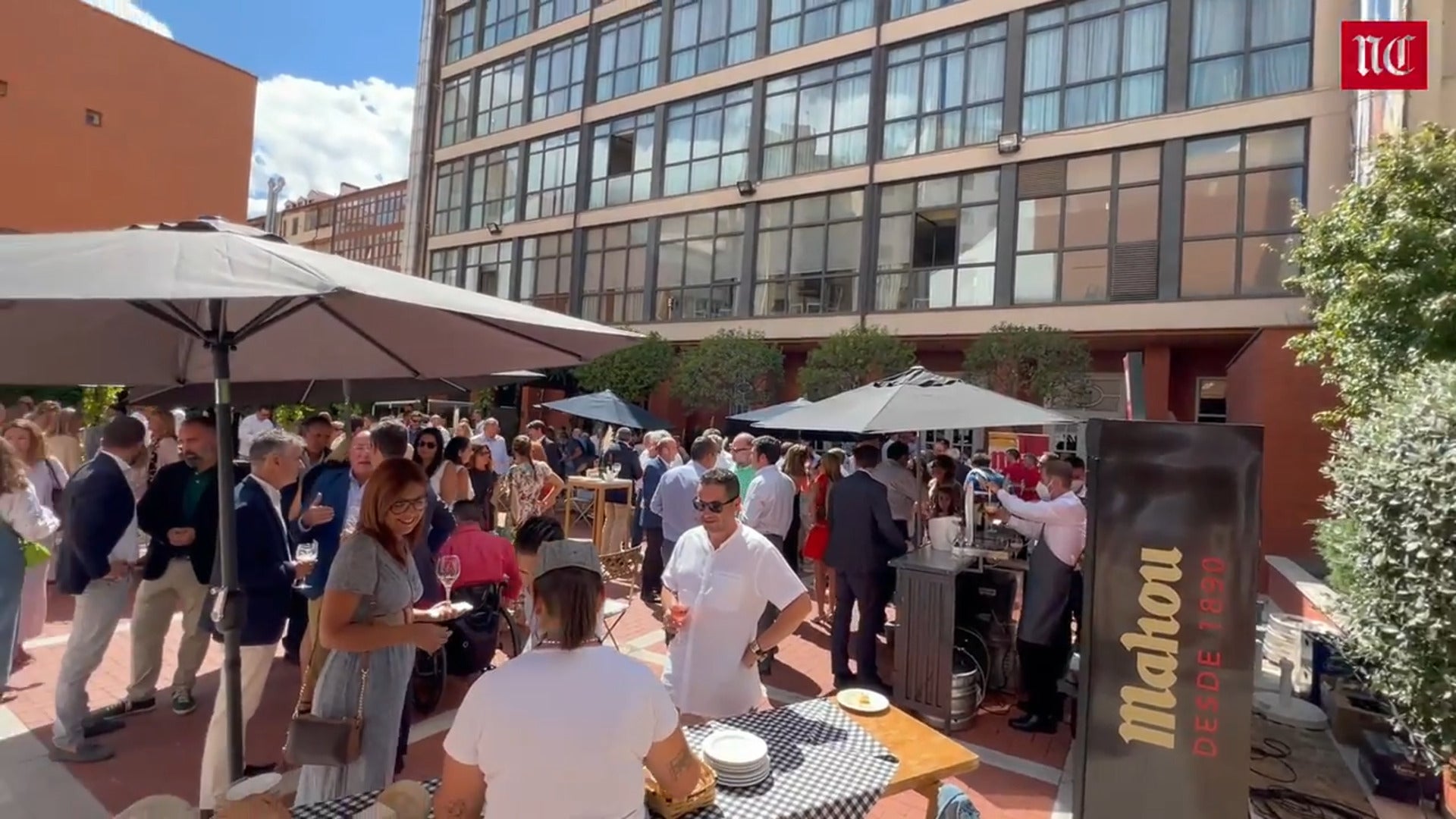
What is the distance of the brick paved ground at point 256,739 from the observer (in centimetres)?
383

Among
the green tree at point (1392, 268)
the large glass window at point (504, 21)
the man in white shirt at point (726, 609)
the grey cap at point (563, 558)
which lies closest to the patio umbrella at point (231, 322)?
the grey cap at point (563, 558)

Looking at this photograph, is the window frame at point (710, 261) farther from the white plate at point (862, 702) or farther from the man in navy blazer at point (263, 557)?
the white plate at point (862, 702)

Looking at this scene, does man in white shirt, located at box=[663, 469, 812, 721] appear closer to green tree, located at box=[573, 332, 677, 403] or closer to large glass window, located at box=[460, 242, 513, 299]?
green tree, located at box=[573, 332, 677, 403]

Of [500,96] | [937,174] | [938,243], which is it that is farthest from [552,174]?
[938,243]

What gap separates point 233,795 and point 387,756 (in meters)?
0.96

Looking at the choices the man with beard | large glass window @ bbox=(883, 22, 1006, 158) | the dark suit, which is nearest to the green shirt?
the man with beard

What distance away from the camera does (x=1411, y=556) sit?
11.2ft

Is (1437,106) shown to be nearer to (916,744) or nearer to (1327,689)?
(1327,689)

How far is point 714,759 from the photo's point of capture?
2.40 metres

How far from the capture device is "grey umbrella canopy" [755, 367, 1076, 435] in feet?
16.9

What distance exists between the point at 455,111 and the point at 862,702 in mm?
31094

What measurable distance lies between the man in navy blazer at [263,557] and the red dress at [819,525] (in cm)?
383

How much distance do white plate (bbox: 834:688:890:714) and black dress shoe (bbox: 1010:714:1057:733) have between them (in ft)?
8.00

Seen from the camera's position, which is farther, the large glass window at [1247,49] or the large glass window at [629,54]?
the large glass window at [629,54]
